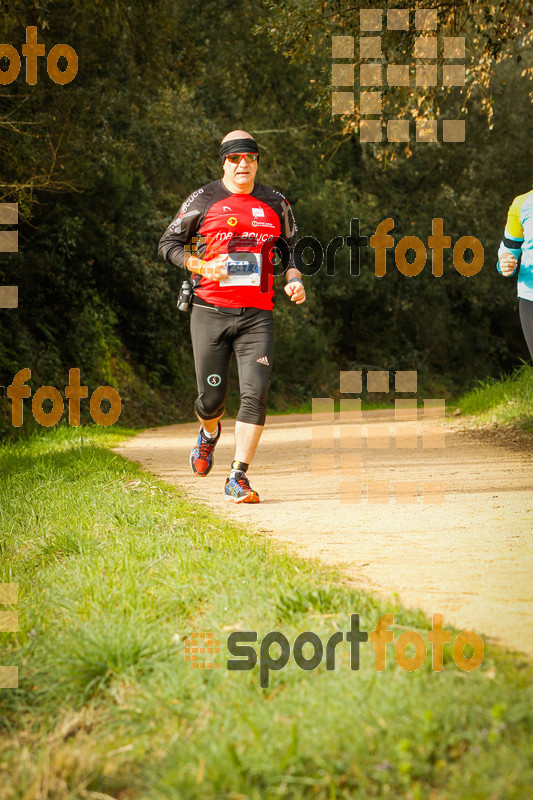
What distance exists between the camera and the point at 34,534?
501 centimetres

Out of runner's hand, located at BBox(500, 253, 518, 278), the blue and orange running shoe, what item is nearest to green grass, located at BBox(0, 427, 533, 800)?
the blue and orange running shoe

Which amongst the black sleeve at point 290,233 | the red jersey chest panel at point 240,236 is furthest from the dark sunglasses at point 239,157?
the black sleeve at point 290,233

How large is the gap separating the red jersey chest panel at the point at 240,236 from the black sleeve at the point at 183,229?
8 centimetres

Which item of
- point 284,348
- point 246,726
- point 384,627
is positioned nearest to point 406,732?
point 246,726

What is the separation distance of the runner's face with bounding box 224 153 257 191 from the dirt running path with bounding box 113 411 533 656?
2.21 metres

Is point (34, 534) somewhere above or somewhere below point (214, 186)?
below

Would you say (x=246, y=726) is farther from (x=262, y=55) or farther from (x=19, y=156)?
(x=262, y=55)

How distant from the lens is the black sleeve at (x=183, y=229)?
6.25 metres

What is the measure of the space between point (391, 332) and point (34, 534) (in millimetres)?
27415

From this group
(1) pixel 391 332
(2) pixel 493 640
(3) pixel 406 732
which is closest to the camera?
(3) pixel 406 732

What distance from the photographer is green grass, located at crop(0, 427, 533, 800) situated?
212cm
